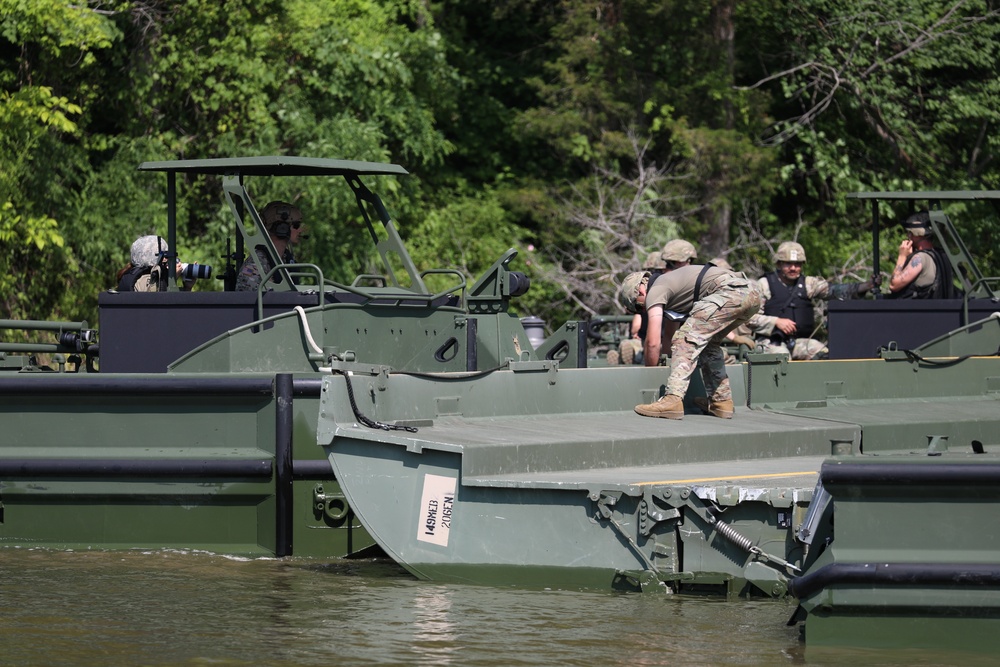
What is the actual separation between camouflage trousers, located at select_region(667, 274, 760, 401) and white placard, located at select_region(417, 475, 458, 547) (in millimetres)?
2172

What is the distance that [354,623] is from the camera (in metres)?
7.26

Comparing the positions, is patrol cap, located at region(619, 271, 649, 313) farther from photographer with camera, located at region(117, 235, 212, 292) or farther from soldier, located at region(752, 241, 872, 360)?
photographer with camera, located at region(117, 235, 212, 292)

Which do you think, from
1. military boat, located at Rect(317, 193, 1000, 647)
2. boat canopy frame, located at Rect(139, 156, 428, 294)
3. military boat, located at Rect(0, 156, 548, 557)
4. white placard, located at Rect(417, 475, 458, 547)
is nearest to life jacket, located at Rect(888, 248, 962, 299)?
military boat, located at Rect(317, 193, 1000, 647)

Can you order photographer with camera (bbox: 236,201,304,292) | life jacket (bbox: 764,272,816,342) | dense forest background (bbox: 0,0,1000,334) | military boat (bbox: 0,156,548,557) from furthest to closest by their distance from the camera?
dense forest background (bbox: 0,0,1000,334), life jacket (bbox: 764,272,816,342), photographer with camera (bbox: 236,201,304,292), military boat (bbox: 0,156,548,557)

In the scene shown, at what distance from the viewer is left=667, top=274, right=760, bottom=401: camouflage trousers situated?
956cm

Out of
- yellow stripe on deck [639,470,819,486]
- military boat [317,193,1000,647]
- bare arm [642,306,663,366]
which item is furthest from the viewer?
bare arm [642,306,663,366]

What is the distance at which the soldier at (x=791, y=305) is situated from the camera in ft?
43.0

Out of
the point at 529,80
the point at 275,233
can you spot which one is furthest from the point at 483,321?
the point at 529,80

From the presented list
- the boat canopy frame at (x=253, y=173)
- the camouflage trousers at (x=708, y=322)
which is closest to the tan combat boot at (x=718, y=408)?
the camouflage trousers at (x=708, y=322)

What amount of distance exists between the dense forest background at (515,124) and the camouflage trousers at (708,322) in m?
9.89

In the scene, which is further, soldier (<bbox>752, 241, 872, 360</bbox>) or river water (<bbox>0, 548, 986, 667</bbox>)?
soldier (<bbox>752, 241, 872, 360</bbox>)

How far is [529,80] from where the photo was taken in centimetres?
2277

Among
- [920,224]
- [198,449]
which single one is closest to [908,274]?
[920,224]

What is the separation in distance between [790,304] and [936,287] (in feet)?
3.92
